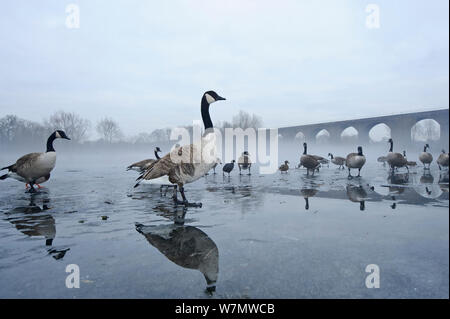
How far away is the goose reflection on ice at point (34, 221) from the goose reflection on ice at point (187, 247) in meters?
1.73

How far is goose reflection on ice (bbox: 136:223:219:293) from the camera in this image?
326 centimetres

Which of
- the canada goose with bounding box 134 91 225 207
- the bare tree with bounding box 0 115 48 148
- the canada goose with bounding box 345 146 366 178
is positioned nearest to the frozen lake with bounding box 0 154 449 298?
the canada goose with bounding box 134 91 225 207

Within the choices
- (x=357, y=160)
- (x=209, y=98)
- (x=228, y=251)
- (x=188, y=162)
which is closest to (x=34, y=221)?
(x=188, y=162)

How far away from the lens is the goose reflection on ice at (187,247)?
128 inches

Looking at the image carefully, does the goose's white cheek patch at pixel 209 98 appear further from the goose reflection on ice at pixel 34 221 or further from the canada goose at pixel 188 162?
the goose reflection on ice at pixel 34 221

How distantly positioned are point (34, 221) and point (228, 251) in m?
4.96

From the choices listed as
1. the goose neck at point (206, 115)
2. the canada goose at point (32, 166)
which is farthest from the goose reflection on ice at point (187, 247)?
the canada goose at point (32, 166)

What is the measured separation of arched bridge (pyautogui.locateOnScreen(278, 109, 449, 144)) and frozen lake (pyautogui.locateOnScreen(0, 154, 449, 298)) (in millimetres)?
59242

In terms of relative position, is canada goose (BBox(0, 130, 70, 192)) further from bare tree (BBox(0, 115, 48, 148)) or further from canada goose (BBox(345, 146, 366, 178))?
bare tree (BBox(0, 115, 48, 148))

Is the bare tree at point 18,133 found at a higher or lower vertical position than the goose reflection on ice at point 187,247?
higher

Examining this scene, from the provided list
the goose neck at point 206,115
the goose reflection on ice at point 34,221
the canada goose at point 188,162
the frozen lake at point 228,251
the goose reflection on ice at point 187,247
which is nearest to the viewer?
the frozen lake at point 228,251

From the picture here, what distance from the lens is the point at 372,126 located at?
216 feet
